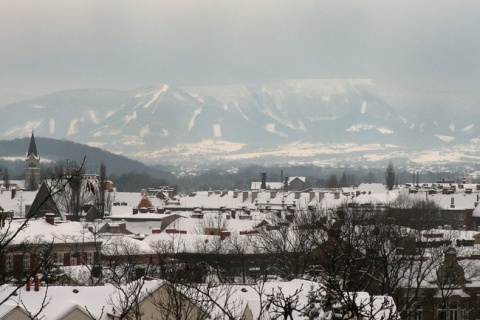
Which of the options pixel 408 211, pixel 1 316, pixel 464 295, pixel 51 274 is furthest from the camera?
pixel 408 211

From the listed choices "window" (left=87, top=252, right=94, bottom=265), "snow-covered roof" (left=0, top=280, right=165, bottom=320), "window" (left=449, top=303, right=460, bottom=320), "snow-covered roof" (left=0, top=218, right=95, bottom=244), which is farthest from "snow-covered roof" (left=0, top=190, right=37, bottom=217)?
"snow-covered roof" (left=0, top=280, right=165, bottom=320)

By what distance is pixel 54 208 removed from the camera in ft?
185

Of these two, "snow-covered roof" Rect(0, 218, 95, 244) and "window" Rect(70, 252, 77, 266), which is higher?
"snow-covered roof" Rect(0, 218, 95, 244)

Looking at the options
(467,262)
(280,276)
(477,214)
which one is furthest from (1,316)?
(477,214)

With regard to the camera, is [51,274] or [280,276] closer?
[51,274]

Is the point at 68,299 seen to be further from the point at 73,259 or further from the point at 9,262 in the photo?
the point at 73,259

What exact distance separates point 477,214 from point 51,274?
48.6 metres

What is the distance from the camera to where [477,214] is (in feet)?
220

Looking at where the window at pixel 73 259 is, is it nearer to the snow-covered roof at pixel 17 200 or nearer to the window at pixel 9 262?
the window at pixel 9 262

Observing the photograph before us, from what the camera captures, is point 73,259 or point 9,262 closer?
point 9,262

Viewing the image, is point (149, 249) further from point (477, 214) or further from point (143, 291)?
point (477, 214)

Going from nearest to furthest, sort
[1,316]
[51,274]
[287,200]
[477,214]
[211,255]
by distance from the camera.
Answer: [1,316] → [51,274] → [211,255] → [477,214] → [287,200]

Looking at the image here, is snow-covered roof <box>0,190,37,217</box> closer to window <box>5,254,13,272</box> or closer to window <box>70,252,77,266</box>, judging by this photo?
window <box>70,252,77,266</box>

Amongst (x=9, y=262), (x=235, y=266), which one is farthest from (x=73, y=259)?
(x=235, y=266)
